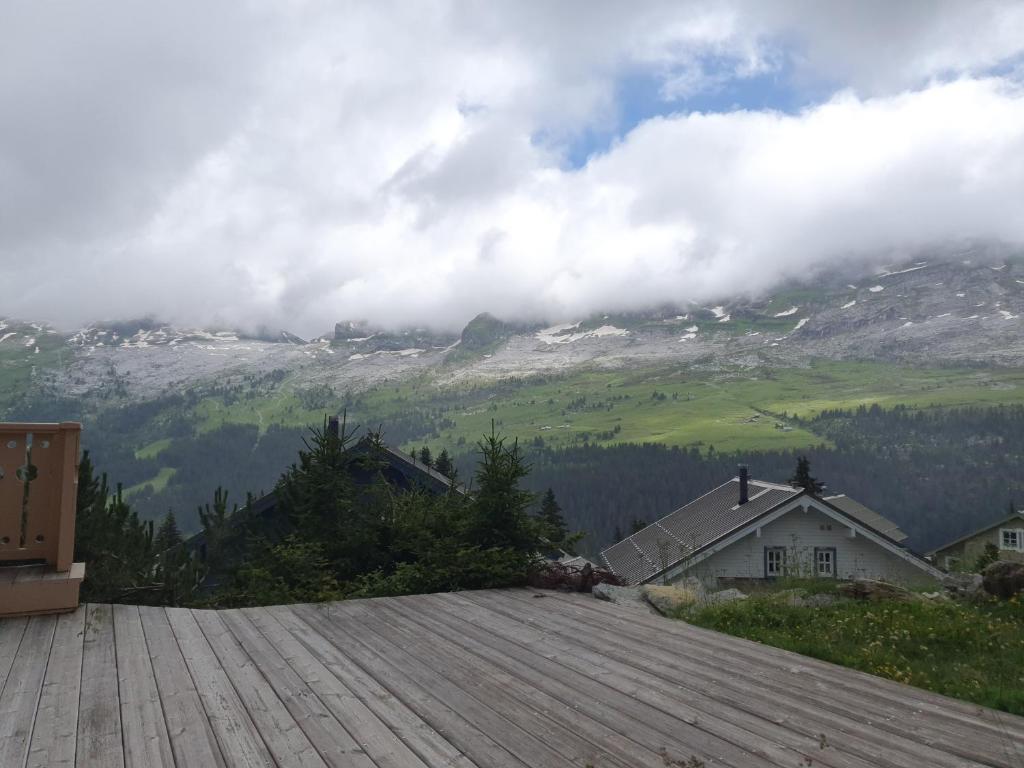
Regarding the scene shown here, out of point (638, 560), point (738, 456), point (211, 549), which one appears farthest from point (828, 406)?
point (211, 549)

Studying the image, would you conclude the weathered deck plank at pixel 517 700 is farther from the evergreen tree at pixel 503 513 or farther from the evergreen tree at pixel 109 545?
the evergreen tree at pixel 109 545

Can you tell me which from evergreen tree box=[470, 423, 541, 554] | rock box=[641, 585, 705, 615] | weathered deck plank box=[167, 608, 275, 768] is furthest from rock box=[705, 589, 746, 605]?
weathered deck plank box=[167, 608, 275, 768]

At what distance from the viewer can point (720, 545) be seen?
26.8 metres

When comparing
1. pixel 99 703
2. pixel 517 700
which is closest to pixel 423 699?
pixel 517 700

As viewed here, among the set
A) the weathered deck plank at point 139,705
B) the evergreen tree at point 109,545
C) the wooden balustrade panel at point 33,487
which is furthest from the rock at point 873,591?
the evergreen tree at point 109,545

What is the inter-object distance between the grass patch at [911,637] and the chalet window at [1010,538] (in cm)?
4800

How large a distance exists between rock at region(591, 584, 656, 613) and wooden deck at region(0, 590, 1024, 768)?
3.65ft

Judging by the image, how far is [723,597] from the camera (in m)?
8.25

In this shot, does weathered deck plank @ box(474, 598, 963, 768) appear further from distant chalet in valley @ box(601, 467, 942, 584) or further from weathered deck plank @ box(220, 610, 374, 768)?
distant chalet in valley @ box(601, 467, 942, 584)

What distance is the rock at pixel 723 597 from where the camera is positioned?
25.1 ft

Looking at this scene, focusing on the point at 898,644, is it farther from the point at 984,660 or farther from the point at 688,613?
the point at 688,613

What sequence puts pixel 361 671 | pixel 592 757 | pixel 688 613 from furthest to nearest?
pixel 688 613
pixel 361 671
pixel 592 757

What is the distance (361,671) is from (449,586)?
10.7 ft

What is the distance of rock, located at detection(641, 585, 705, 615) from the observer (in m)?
7.11
